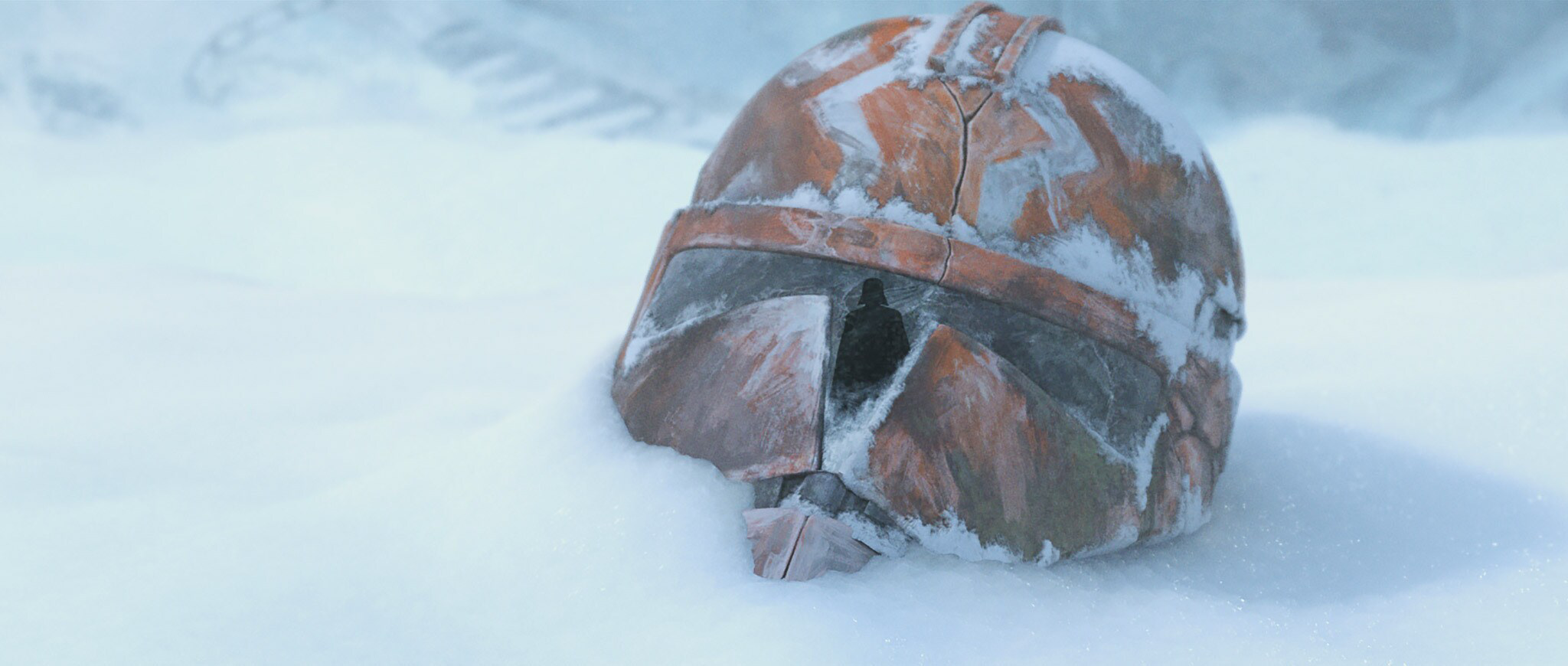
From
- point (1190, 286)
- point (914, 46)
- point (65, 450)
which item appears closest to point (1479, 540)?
point (1190, 286)

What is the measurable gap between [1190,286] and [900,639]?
0.77 metres

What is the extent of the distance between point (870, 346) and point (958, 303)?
14cm

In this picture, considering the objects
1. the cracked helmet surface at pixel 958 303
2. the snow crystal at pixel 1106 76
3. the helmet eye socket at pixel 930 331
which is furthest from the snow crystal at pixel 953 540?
the snow crystal at pixel 1106 76

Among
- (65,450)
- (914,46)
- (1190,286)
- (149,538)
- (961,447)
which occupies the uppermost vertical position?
(914,46)

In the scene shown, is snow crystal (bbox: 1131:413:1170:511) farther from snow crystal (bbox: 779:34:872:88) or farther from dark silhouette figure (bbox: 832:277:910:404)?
snow crystal (bbox: 779:34:872:88)

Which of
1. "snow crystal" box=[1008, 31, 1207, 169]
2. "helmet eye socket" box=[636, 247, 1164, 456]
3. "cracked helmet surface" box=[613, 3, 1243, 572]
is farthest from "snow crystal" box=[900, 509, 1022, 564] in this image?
"snow crystal" box=[1008, 31, 1207, 169]

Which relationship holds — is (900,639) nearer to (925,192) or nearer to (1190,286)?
(925,192)

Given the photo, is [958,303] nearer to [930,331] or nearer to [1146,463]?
[930,331]

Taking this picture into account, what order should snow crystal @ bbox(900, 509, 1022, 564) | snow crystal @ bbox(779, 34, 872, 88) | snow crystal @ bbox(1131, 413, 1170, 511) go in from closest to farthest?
snow crystal @ bbox(900, 509, 1022, 564) → snow crystal @ bbox(1131, 413, 1170, 511) → snow crystal @ bbox(779, 34, 872, 88)

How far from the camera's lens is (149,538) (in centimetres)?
213

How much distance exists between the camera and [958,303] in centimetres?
190

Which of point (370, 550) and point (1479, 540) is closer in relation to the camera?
point (370, 550)

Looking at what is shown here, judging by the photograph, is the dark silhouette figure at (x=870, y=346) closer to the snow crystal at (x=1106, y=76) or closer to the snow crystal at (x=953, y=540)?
the snow crystal at (x=953, y=540)

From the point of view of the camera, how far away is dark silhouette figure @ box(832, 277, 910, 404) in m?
1.90
